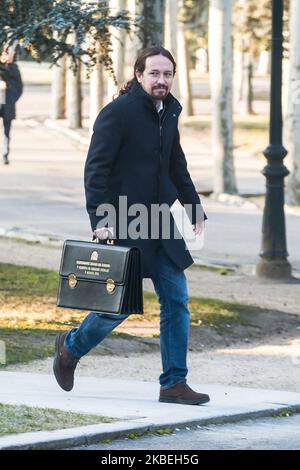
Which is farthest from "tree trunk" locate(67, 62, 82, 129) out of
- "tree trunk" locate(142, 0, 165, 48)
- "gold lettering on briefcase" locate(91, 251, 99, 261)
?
"gold lettering on briefcase" locate(91, 251, 99, 261)

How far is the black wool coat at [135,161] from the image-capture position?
7832mm

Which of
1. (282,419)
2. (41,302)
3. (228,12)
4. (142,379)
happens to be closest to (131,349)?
(142,379)

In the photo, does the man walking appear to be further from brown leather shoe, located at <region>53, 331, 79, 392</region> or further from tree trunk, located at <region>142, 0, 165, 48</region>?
tree trunk, located at <region>142, 0, 165, 48</region>

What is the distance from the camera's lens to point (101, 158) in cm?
782

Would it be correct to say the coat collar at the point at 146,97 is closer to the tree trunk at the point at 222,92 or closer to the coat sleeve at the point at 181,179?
A: the coat sleeve at the point at 181,179

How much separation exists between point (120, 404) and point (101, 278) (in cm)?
72

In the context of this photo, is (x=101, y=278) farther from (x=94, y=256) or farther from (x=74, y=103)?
(x=74, y=103)

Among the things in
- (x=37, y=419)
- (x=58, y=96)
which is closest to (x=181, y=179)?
(x=37, y=419)

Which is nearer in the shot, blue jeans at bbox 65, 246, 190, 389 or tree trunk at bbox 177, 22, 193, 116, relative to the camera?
blue jeans at bbox 65, 246, 190, 389

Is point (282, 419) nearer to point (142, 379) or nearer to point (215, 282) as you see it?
point (142, 379)

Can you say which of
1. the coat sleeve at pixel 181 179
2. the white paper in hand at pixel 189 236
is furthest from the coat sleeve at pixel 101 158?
the white paper in hand at pixel 189 236

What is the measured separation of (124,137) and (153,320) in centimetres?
413

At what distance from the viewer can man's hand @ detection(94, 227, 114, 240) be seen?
780 cm

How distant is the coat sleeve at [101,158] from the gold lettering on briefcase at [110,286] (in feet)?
1.00
